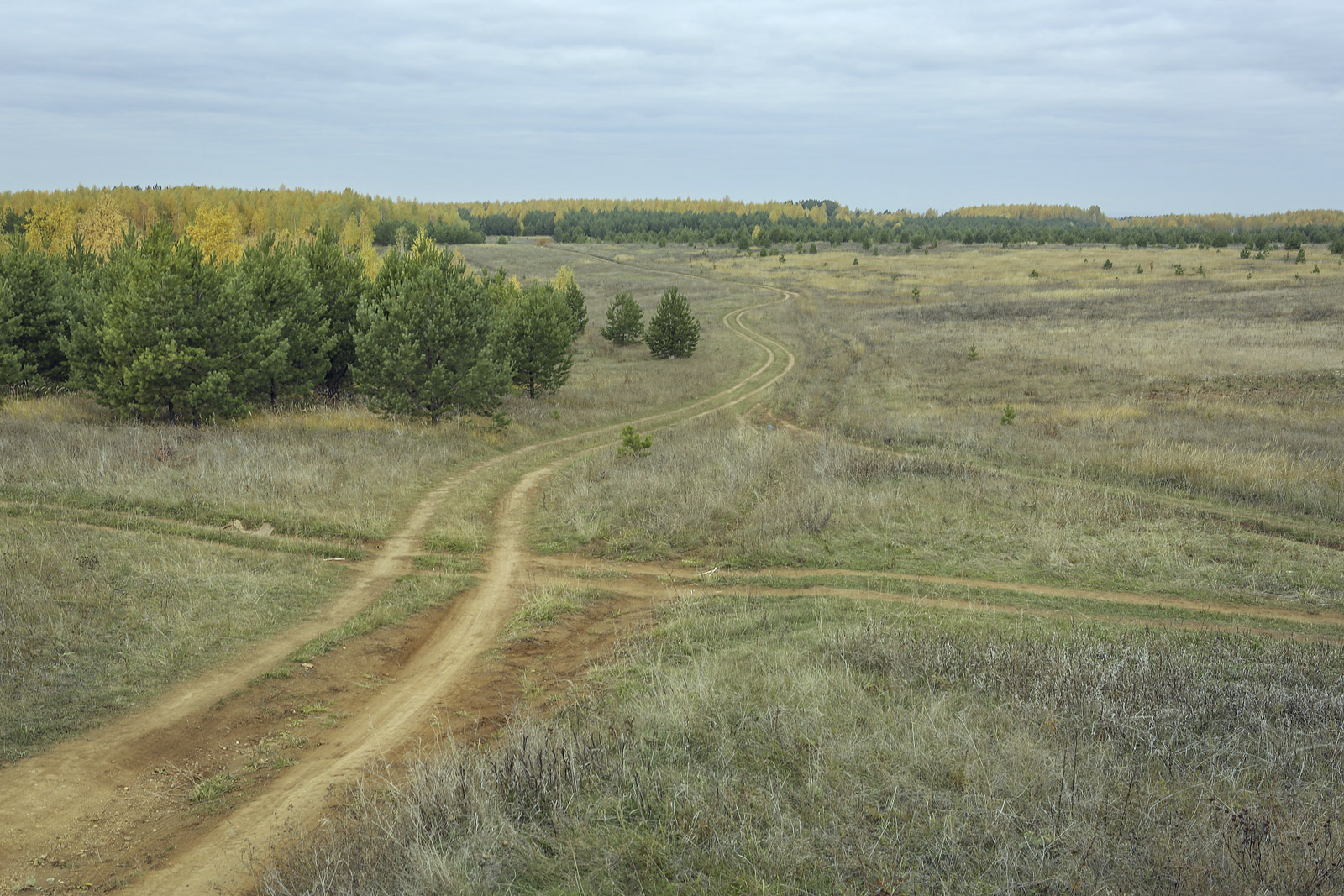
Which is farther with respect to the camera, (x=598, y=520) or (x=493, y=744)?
(x=598, y=520)

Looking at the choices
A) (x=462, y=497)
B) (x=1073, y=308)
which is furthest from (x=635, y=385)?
(x=1073, y=308)

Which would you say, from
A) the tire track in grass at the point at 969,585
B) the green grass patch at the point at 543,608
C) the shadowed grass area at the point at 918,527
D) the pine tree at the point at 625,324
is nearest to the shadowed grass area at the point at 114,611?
the green grass patch at the point at 543,608

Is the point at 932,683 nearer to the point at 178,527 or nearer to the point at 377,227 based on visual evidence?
the point at 178,527

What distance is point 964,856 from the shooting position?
503 centimetres

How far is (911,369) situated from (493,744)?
3548 cm

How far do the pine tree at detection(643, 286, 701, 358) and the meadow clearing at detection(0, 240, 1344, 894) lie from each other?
16383 mm

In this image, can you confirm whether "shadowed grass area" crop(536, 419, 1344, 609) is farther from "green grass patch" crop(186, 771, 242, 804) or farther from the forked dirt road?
"green grass patch" crop(186, 771, 242, 804)

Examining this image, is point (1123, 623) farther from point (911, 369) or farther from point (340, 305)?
point (911, 369)

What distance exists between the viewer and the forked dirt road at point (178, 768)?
6129 mm

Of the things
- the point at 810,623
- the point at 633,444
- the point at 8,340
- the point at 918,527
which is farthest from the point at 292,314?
the point at 810,623

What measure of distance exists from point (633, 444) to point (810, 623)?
10.4 metres

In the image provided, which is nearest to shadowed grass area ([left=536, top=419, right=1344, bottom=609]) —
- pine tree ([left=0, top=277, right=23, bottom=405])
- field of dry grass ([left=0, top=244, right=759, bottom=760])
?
field of dry grass ([left=0, top=244, right=759, bottom=760])

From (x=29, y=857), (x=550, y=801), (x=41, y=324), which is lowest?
(x=29, y=857)

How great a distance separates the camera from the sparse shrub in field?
66.3ft
